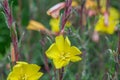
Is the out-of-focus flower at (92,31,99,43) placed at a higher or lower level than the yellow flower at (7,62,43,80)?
lower

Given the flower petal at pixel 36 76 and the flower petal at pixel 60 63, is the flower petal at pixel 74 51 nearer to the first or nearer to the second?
the flower petal at pixel 60 63

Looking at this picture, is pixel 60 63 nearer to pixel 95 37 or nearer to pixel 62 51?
pixel 62 51

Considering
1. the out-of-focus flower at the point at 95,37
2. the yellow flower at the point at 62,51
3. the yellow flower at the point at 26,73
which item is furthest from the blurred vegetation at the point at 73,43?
the yellow flower at the point at 26,73

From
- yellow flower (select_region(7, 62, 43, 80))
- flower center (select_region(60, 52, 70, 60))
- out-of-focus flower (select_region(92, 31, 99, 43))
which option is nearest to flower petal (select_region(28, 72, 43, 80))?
yellow flower (select_region(7, 62, 43, 80))

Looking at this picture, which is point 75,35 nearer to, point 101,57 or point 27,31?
point 101,57

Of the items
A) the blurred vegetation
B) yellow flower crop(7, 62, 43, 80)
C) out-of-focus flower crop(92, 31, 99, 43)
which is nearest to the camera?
yellow flower crop(7, 62, 43, 80)

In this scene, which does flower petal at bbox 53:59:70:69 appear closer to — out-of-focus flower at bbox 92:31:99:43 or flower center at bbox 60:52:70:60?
flower center at bbox 60:52:70:60
